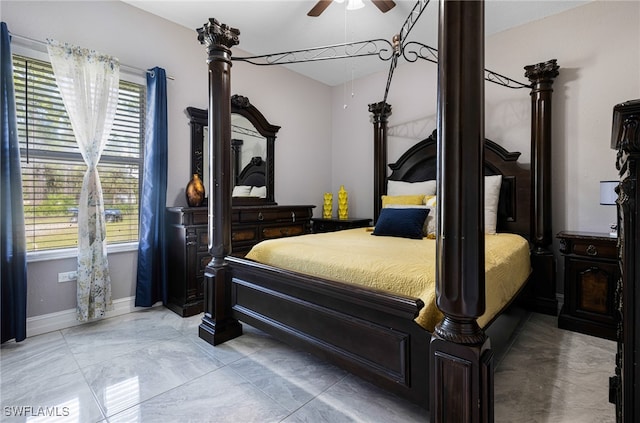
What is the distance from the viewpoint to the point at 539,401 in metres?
1.68

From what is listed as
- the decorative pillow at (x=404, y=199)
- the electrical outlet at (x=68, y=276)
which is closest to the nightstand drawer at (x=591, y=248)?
the decorative pillow at (x=404, y=199)

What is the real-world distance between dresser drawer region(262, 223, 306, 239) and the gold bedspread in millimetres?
1143

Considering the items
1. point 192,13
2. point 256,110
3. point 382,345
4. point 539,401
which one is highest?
point 192,13

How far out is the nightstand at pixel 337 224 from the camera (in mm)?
4137

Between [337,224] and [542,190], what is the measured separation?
2295 mm

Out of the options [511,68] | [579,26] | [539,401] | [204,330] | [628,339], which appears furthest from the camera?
[511,68]

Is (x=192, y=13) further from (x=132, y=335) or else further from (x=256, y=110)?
(x=132, y=335)

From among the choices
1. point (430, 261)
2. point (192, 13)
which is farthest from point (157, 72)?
point (430, 261)

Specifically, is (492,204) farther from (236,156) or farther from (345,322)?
(236,156)

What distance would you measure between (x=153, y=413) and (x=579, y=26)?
4572mm

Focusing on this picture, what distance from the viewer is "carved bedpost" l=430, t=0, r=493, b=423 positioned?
1.09 metres

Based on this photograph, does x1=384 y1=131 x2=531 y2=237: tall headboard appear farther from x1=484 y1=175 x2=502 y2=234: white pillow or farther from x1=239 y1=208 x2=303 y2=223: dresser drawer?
x1=239 y1=208 x2=303 y2=223: dresser drawer

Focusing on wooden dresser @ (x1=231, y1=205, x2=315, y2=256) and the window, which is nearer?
the window

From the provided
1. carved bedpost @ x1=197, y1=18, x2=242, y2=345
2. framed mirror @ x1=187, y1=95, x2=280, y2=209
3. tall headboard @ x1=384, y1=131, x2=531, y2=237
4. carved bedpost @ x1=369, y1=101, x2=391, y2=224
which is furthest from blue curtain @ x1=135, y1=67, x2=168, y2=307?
tall headboard @ x1=384, y1=131, x2=531, y2=237
